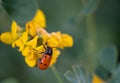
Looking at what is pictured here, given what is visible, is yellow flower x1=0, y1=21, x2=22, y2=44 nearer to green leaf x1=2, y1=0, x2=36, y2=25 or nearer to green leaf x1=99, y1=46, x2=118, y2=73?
green leaf x1=2, y1=0, x2=36, y2=25

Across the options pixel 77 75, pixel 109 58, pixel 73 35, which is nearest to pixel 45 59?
pixel 77 75

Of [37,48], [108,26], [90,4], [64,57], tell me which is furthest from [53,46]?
[108,26]

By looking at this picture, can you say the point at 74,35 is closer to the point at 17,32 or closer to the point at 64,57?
the point at 64,57

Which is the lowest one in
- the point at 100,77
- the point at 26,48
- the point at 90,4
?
the point at 26,48

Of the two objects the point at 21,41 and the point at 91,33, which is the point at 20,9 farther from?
the point at 91,33

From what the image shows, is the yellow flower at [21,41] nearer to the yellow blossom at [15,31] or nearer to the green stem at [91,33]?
the yellow blossom at [15,31]

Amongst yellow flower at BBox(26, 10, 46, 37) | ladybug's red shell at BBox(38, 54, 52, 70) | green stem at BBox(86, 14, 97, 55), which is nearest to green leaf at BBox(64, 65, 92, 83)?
ladybug's red shell at BBox(38, 54, 52, 70)
